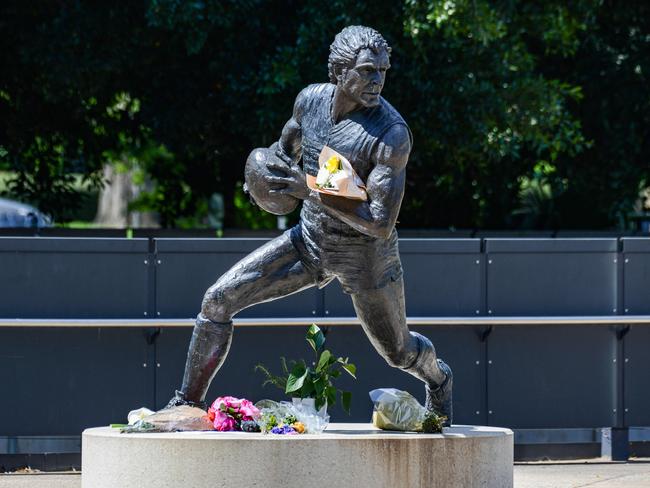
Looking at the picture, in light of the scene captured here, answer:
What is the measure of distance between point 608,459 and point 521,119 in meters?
5.62

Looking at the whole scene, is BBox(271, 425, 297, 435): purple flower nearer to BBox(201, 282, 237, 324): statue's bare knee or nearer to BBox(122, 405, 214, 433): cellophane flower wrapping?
BBox(122, 405, 214, 433): cellophane flower wrapping

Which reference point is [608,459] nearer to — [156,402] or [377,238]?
[156,402]

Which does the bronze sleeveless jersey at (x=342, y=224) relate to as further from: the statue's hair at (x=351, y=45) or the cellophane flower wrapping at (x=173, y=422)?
the cellophane flower wrapping at (x=173, y=422)

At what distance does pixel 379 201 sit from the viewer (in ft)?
23.3

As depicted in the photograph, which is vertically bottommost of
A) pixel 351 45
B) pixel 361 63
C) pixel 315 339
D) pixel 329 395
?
pixel 329 395

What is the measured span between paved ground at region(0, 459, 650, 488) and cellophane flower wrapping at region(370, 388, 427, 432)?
2135 mm

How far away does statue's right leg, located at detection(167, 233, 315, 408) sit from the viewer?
743 cm

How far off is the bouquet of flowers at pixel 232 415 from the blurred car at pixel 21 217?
11.5 meters

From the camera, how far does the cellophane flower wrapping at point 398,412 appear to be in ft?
25.0

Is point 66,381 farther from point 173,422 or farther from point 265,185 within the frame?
point 265,185

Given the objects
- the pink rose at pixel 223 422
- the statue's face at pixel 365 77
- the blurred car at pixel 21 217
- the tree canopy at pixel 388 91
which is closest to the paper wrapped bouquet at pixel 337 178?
the statue's face at pixel 365 77

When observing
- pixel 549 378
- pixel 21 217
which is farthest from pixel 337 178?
pixel 21 217

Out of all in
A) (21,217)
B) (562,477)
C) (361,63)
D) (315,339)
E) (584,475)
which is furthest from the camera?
(21,217)

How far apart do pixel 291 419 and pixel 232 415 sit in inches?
→ 13.7
